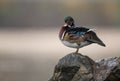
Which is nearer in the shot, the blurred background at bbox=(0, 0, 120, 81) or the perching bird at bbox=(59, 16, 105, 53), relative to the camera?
the perching bird at bbox=(59, 16, 105, 53)

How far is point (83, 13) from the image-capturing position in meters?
17.9

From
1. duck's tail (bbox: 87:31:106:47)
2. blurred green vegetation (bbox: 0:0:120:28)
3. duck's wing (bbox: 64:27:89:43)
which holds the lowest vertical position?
duck's tail (bbox: 87:31:106:47)

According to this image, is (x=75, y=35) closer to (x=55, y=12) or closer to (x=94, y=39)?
(x=94, y=39)

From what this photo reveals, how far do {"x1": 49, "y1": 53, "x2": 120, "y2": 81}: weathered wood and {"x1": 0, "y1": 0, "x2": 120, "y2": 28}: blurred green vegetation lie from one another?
436 inches

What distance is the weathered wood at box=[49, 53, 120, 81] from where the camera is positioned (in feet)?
18.3

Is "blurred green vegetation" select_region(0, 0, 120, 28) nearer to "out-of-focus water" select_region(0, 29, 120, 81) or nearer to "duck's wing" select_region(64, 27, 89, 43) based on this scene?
"out-of-focus water" select_region(0, 29, 120, 81)

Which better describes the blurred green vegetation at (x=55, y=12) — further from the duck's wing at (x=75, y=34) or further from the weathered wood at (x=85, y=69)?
the weathered wood at (x=85, y=69)

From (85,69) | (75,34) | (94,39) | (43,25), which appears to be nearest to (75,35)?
(75,34)

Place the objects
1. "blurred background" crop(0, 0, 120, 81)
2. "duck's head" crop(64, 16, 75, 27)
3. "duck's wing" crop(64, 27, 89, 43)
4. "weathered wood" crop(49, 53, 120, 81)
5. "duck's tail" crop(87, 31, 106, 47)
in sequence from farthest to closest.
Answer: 1. "blurred background" crop(0, 0, 120, 81)
2. "duck's head" crop(64, 16, 75, 27)
3. "duck's wing" crop(64, 27, 89, 43)
4. "duck's tail" crop(87, 31, 106, 47)
5. "weathered wood" crop(49, 53, 120, 81)

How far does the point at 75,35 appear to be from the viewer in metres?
5.93

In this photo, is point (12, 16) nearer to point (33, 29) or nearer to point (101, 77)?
point (33, 29)

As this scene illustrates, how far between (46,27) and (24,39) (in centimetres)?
232

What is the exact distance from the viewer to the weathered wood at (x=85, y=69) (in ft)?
18.3

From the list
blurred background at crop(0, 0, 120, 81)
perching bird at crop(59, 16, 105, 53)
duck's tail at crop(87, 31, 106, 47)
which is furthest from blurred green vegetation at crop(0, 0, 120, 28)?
duck's tail at crop(87, 31, 106, 47)
